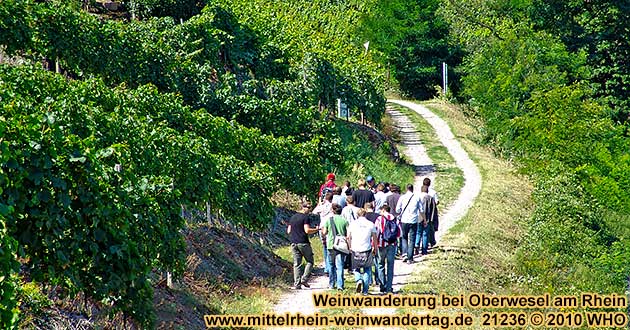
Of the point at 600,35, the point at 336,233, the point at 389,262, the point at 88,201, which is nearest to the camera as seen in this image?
the point at 88,201

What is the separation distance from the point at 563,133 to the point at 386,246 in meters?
22.0

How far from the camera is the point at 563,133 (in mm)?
35531

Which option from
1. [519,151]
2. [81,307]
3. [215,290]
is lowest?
[519,151]

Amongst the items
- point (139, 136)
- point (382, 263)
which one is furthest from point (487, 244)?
point (139, 136)

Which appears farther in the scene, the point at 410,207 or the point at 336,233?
the point at 410,207

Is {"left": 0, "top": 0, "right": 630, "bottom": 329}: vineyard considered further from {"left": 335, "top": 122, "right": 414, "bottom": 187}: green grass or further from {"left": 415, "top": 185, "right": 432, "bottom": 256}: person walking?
{"left": 415, "top": 185, "right": 432, "bottom": 256}: person walking

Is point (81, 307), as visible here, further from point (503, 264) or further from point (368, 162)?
point (368, 162)

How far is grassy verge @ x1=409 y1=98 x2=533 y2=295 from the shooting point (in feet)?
57.9

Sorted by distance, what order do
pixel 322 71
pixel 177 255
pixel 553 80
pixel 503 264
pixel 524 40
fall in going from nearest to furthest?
1. pixel 177 255
2. pixel 503 264
3. pixel 322 71
4. pixel 553 80
5. pixel 524 40

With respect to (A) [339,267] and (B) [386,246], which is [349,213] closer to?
(B) [386,246]

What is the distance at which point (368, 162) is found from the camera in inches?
1380

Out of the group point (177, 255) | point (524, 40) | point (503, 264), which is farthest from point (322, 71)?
point (177, 255)

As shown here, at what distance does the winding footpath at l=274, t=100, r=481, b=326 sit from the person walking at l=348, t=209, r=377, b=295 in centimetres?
60

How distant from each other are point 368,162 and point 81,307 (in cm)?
2433
